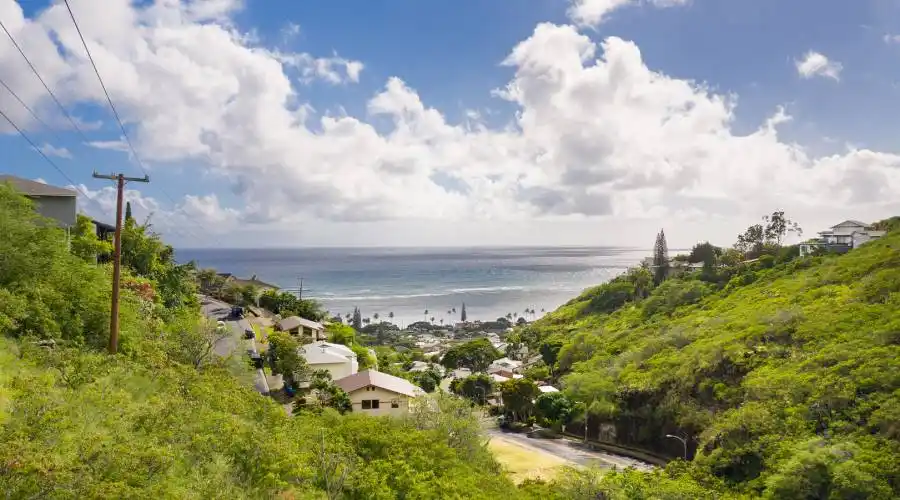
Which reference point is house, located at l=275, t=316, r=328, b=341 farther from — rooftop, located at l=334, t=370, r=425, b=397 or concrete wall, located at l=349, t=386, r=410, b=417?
concrete wall, located at l=349, t=386, r=410, b=417

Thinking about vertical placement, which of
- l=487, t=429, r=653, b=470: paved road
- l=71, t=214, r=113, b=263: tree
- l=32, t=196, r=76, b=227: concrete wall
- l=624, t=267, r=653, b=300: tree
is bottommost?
l=487, t=429, r=653, b=470: paved road

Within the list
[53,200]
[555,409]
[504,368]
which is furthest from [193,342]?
[504,368]

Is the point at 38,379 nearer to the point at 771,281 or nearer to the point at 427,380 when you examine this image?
the point at 427,380

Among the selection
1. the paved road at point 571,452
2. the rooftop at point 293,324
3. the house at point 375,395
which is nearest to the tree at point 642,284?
the paved road at point 571,452

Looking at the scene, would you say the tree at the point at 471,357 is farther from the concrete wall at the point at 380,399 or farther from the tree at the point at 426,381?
the concrete wall at the point at 380,399

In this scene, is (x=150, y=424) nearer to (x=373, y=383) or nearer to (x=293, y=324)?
(x=373, y=383)

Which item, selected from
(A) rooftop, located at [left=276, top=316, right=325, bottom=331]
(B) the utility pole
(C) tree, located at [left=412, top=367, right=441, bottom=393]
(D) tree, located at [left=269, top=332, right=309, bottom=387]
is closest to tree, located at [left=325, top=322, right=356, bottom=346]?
(A) rooftop, located at [left=276, top=316, right=325, bottom=331]
